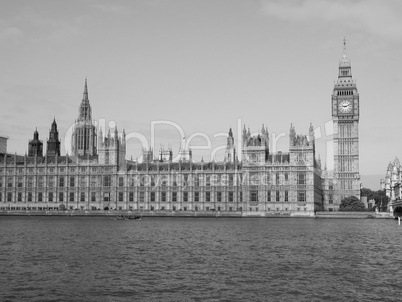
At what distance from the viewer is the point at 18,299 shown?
107ft

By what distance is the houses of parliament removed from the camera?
472 feet

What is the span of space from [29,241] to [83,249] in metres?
11.2

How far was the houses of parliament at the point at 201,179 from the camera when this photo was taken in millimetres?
143750

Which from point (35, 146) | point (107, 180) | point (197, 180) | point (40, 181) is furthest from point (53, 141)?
point (197, 180)

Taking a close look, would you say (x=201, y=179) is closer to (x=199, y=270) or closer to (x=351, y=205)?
(x=351, y=205)

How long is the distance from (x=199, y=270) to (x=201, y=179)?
105 meters

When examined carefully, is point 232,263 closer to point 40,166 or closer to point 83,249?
point 83,249

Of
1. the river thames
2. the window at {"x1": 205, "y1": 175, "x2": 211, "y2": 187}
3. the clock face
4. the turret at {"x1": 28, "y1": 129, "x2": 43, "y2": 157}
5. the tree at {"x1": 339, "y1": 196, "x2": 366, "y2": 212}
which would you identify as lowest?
the river thames

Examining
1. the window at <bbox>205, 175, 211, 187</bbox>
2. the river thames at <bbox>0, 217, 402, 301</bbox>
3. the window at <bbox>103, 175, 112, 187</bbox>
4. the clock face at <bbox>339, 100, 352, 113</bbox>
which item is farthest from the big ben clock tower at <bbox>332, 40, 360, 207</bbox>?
the river thames at <bbox>0, 217, 402, 301</bbox>

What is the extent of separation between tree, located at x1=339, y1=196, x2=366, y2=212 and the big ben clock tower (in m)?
9.10

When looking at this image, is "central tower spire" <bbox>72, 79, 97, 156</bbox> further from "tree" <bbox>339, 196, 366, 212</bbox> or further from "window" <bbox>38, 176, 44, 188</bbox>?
"tree" <bbox>339, 196, 366, 212</bbox>

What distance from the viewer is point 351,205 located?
151 metres

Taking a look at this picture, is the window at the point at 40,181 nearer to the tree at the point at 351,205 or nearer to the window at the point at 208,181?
the window at the point at 208,181

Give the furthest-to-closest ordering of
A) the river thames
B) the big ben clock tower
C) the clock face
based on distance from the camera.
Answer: the clock face, the big ben clock tower, the river thames
